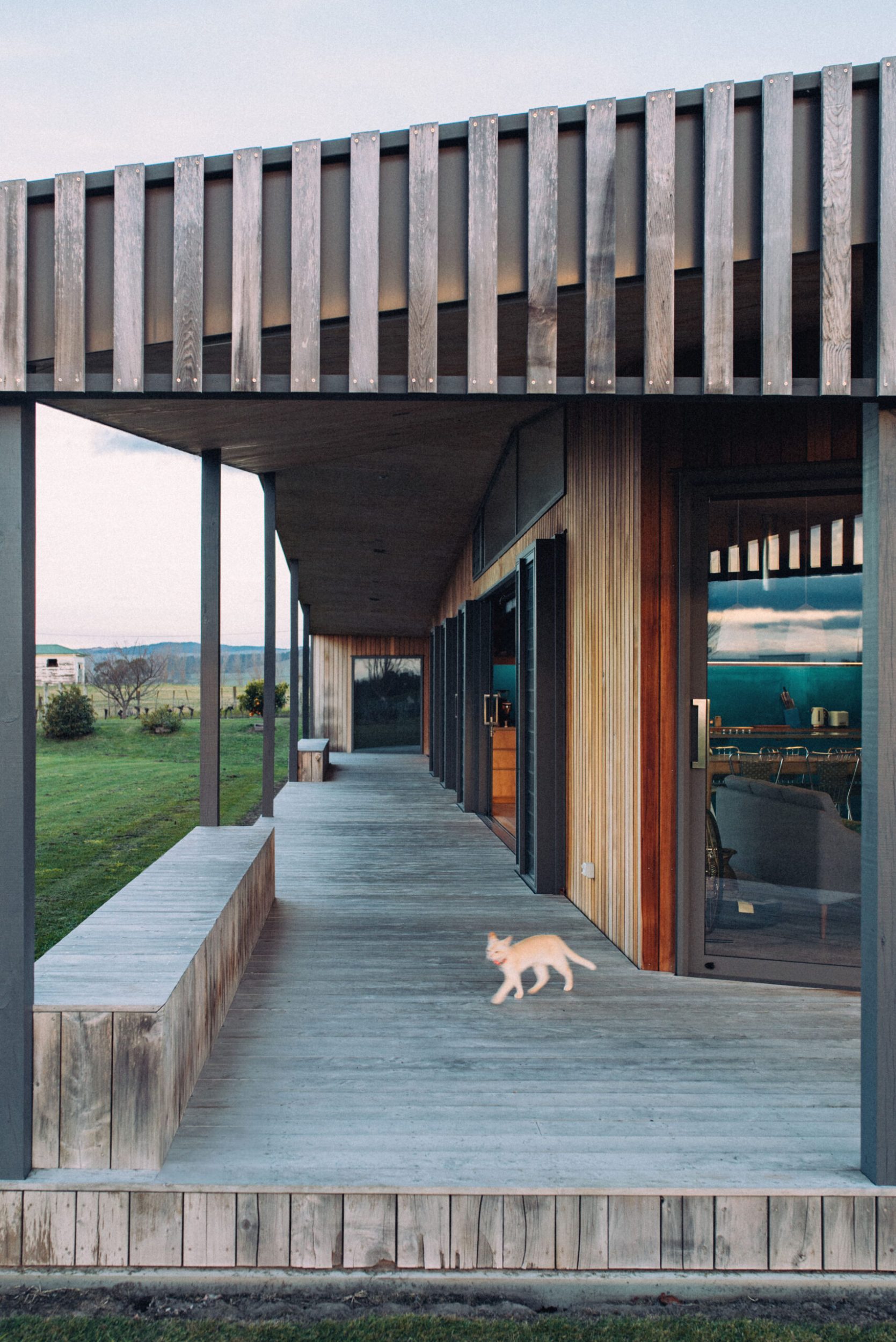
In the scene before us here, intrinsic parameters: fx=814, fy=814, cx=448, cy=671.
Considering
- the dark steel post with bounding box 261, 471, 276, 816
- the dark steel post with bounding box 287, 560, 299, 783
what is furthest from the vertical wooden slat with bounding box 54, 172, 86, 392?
the dark steel post with bounding box 287, 560, 299, 783

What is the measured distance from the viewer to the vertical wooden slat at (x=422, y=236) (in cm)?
209

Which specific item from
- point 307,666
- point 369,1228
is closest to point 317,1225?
point 369,1228

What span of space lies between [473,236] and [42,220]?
1.13 meters

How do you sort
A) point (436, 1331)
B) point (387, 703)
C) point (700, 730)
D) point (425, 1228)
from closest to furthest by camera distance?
→ point (436, 1331)
point (425, 1228)
point (700, 730)
point (387, 703)

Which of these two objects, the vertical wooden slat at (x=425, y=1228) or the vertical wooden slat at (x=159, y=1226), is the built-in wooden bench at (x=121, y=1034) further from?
the vertical wooden slat at (x=425, y=1228)

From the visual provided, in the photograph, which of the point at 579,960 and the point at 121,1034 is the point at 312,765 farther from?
the point at 121,1034

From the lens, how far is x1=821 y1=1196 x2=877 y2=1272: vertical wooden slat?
6.48 feet

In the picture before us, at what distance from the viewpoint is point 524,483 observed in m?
5.92

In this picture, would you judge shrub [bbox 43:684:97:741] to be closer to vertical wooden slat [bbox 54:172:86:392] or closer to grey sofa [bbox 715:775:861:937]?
grey sofa [bbox 715:775:861:937]

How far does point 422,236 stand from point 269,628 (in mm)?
4250

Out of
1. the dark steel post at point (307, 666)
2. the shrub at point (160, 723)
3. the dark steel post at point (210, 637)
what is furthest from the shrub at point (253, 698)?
the dark steel post at point (210, 637)

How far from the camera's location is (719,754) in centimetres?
359

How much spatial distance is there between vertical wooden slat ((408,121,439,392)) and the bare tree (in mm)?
26743

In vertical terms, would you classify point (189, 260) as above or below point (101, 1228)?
above
